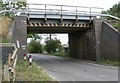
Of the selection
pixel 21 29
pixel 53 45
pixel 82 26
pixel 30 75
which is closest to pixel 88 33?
pixel 82 26

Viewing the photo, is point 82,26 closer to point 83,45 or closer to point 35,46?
point 83,45

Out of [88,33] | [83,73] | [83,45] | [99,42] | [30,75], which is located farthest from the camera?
[83,45]

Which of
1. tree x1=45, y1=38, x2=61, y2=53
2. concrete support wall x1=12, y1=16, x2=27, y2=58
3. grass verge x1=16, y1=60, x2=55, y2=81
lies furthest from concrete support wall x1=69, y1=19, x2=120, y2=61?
tree x1=45, y1=38, x2=61, y2=53

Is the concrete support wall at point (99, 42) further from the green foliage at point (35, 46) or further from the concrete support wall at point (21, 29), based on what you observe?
the green foliage at point (35, 46)

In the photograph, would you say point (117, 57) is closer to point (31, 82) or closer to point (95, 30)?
point (95, 30)

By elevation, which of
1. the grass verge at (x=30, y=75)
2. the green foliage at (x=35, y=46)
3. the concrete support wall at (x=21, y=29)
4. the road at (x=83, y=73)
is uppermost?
the concrete support wall at (x=21, y=29)

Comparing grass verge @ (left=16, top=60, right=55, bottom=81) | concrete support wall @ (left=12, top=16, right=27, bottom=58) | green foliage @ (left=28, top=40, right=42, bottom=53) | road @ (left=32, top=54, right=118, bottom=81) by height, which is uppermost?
concrete support wall @ (left=12, top=16, right=27, bottom=58)

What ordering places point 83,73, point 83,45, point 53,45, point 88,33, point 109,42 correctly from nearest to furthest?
point 83,73 < point 109,42 < point 88,33 < point 83,45 < point 53,45

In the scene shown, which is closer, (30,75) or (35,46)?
(30,75)

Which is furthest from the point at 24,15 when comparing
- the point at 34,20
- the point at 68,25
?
the point at 68,25

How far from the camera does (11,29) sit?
28484 mm

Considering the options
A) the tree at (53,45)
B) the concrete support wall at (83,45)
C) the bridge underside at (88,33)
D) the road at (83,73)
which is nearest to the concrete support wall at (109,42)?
the bridge underside at (88,33)

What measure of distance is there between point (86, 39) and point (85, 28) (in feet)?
5.43

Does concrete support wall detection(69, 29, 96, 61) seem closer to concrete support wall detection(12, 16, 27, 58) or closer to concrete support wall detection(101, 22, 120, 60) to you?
concrete support wall detection(101, 22, 120, 60)
